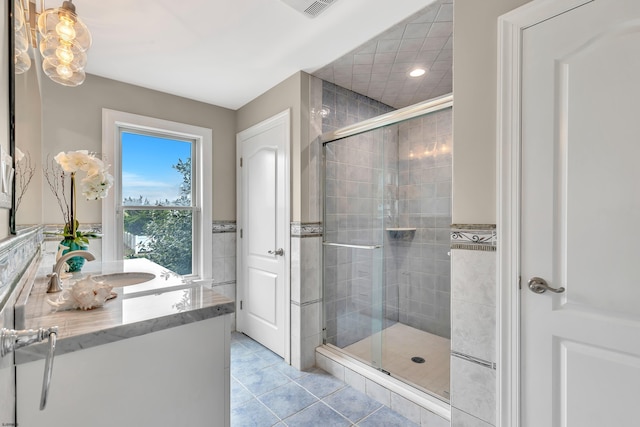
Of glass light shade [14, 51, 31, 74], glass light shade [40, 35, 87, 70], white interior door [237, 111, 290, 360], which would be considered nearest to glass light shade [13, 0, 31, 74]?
glass light shade [14, 51, 31, 74]

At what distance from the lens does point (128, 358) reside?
0.89 meters

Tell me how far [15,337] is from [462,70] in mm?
1808

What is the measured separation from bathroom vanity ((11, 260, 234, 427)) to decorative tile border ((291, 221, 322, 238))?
1258mm

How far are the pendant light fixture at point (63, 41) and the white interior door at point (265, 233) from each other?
55.4 inches

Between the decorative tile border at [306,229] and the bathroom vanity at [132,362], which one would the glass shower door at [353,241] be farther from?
the bathroom vanity at [132,362]

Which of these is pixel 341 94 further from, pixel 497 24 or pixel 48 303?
pixel 48 303

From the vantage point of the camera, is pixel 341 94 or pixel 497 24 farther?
pixel 341 94

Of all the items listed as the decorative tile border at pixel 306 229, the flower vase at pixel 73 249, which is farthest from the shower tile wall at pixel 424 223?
the flower vase at pixel 73 249

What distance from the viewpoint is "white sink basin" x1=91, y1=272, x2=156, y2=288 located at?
156 cm
